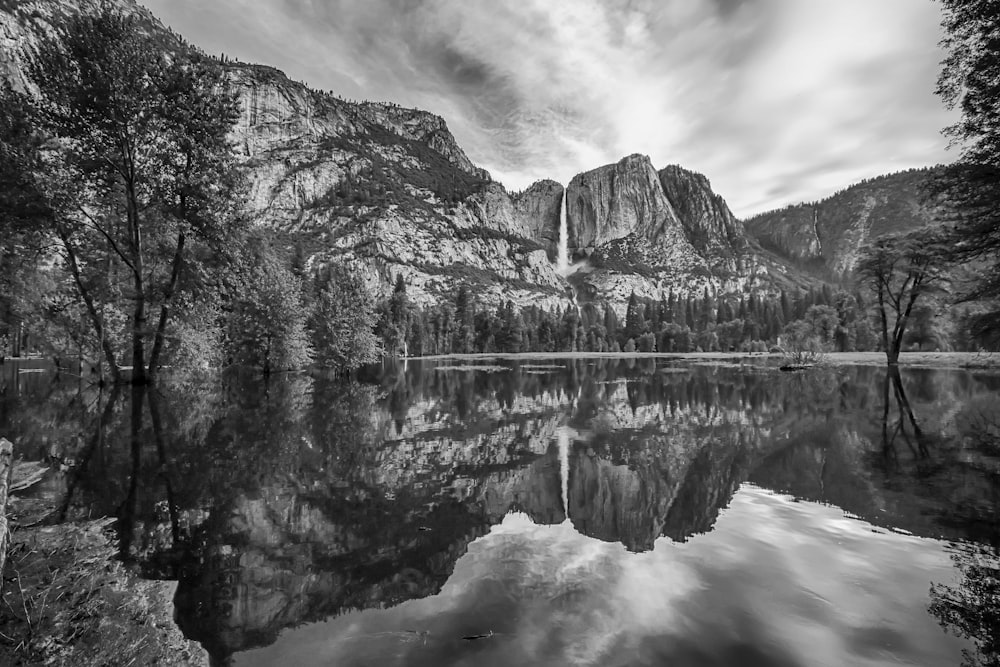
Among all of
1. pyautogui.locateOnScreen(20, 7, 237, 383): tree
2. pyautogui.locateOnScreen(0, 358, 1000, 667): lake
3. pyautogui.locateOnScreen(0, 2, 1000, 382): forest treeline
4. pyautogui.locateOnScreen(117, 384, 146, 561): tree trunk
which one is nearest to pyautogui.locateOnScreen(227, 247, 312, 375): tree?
pyautogui.locateOnScreen(0, 2, 1000, 382): forest treeline

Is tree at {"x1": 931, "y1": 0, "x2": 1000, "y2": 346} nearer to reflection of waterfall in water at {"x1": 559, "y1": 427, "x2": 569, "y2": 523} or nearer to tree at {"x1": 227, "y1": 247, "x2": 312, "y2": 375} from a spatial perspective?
reflection of waterfall in water at {"x1": 559, "y1": 427, "x2": 569, "y2": 523}

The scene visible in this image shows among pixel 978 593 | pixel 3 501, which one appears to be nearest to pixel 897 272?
pixel 978 593

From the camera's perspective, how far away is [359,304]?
50188 mm

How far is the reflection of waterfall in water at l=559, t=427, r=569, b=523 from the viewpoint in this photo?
A: 29.9 feet

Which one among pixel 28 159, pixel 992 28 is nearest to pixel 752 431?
pixel 992 28

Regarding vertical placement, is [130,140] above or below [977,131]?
above

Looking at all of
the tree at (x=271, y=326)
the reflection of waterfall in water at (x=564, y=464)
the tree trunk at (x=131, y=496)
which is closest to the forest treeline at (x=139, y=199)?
the tree trunk at (x=131, y=496)

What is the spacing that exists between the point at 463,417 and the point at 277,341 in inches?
1050

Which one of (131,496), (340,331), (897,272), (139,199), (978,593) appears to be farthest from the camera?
(897,272)

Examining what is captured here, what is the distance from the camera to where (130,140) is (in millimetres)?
19359

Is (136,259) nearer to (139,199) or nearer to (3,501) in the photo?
(139,199)

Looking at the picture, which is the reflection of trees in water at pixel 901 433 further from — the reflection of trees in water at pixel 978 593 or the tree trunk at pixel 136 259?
the tree trunk at pixel 136 259

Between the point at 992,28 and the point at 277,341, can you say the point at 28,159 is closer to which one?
the point at 277,341

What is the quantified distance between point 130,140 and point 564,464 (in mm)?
22557
